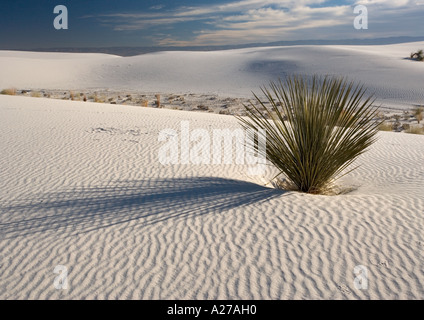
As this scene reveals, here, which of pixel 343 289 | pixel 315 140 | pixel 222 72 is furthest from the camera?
pixel 222 72

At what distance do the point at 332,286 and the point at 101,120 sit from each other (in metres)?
9.12

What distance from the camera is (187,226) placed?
4.84 m

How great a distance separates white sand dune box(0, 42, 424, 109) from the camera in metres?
30.0

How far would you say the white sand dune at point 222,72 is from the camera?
98.5ft

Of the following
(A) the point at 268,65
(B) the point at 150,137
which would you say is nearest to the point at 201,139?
(B) the point at 150,137

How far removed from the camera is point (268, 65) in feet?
133

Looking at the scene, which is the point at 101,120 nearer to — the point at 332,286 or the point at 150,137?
the point at 150,137
